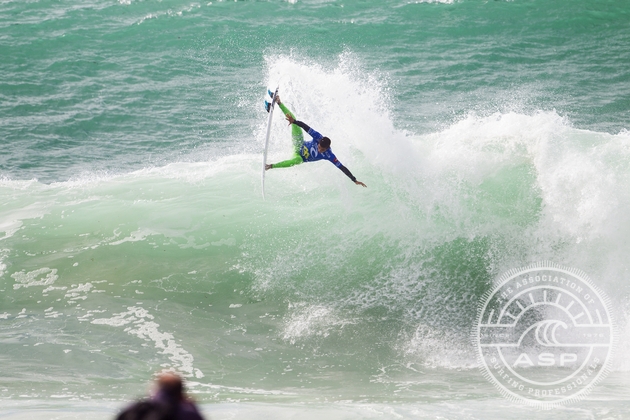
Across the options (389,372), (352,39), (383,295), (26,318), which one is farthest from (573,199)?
(352,39)

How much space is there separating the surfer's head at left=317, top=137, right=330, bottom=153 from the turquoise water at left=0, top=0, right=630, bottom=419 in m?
1.70

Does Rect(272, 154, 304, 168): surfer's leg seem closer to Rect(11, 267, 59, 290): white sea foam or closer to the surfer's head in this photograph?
the surfer's head

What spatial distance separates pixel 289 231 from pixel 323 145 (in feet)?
6.30

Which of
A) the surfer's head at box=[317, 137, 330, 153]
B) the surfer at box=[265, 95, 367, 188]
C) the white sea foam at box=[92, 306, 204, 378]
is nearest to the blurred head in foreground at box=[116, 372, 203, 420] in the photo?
the white sea foam at box=[92, 306, 204, 378]

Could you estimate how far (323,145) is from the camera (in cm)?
989

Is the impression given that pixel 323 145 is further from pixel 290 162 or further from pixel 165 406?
pixel 165 406

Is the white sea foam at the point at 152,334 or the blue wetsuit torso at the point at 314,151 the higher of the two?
the blue wetsuit torso at the point at 314,151

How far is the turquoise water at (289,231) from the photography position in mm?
8094

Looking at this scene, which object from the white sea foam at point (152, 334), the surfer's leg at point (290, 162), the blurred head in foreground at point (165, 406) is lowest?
the white sea foam at point (152, 334)

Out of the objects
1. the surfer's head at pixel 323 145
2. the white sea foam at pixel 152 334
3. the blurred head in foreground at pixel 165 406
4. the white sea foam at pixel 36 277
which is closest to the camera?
the blurred head in foreground at pixel 165 406

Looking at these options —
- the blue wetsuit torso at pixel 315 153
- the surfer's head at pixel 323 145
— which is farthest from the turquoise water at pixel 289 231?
the surfer's head at pixel 323 145

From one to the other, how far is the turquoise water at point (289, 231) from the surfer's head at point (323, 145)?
170cm

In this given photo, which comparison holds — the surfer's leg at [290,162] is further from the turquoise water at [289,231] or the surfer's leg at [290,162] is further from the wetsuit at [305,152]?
the turquoise water at [289,231]

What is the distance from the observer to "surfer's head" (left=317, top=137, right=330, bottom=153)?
32.3ft
